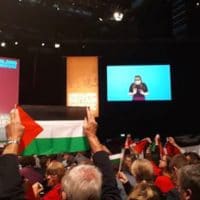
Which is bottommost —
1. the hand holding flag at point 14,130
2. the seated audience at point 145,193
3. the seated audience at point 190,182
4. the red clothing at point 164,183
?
the red clothing at point 164,183

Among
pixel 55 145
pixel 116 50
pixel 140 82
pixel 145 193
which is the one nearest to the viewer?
pixel 145 193

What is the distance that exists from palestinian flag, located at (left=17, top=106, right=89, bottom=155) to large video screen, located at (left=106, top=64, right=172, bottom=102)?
8096 millimetres

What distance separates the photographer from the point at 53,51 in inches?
452

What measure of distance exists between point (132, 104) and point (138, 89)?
923 mm

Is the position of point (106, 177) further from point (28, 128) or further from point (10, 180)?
point (28, 128)

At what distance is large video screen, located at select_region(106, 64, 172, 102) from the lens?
11.2 metres

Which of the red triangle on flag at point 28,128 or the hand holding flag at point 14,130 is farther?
the red triangle on flag at point 28,128

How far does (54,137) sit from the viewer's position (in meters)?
3.18

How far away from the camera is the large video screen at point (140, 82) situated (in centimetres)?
1123

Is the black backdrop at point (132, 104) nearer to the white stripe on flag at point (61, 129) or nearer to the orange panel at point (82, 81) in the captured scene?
the orange panel at point (82, 81)

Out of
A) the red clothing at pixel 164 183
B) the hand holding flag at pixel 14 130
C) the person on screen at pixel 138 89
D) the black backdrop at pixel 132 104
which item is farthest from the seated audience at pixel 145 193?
the black backdrop at pixel 132 104

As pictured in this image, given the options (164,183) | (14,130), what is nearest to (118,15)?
(164,183)

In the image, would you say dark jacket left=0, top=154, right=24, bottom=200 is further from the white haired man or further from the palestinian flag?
the palestinian flag

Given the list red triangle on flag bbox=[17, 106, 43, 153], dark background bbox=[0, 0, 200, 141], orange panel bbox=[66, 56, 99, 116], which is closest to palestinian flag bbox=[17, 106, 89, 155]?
red triangle on flag bbox=[17, 106, 43, 153]
